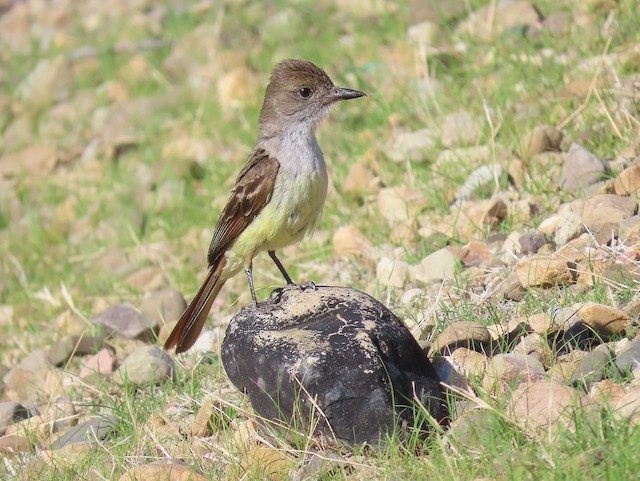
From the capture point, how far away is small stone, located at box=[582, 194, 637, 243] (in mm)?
5469

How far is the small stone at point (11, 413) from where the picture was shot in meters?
5.81

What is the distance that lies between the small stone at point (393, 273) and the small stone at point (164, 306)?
1619 mm

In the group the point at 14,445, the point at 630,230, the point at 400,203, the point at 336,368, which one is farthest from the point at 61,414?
the point at 630,230

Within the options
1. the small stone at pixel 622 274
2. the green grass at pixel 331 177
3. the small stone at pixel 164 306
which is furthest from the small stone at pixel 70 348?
the small stone at pixel 622 274

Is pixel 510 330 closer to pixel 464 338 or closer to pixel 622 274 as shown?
pixel 464 338

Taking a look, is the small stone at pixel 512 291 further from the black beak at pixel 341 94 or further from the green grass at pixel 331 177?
the black beak at pixel 341 94

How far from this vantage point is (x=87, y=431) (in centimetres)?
495

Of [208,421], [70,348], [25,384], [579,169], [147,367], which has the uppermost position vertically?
[579,169]

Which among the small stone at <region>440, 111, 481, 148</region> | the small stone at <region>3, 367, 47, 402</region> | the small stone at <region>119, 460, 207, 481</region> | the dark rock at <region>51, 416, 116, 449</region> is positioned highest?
the small stone at <region>440, 111, 481, 148</region>

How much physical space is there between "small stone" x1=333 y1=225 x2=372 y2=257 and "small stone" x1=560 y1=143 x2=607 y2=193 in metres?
1.38

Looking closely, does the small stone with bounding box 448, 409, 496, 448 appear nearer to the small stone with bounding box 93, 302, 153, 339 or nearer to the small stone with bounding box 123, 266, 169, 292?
the small stone with bounding box 93, 302, 153, 339

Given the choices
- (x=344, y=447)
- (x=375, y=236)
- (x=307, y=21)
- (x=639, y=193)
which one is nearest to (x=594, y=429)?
(x=344, y=447)

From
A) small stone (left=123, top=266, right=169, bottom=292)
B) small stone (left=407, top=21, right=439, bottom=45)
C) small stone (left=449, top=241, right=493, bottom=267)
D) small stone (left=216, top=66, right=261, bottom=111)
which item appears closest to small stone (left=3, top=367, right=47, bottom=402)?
small stone (left=123, top=266, right=169, bottom=292)

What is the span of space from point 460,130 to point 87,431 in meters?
3.74
